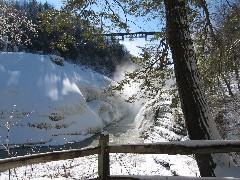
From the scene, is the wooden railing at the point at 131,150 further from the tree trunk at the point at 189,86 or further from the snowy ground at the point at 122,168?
the snowy ground at the point at 122,168

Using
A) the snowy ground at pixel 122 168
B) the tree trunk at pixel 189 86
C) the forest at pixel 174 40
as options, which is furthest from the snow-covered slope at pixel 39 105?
the tree trunk at pixel 189 86

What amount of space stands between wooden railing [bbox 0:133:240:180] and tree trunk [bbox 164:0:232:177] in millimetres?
1961

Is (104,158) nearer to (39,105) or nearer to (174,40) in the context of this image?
(174,40)

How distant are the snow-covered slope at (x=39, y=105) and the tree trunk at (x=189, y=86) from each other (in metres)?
20.2

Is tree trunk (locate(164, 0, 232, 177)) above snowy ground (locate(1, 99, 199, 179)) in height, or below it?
above

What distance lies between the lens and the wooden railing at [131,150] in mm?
4250

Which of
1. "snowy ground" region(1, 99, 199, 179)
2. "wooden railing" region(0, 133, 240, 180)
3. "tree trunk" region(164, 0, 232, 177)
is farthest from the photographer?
"snowy ground" region(1, 99, 199, 179)

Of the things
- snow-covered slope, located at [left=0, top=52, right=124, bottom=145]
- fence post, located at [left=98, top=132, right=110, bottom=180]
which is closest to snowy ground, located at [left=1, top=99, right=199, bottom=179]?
fence post, located at [left=98, top=132, right=110, bottom=180]

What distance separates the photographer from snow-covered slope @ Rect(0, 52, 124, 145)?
86.7 feet

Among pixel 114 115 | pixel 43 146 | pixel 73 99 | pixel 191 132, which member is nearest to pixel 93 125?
pixel 73 99

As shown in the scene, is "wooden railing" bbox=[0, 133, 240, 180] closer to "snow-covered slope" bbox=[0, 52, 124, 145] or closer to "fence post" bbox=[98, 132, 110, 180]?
"fence post" bbox=[98, 132, 110, 180]

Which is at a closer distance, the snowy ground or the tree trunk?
the tree trunk

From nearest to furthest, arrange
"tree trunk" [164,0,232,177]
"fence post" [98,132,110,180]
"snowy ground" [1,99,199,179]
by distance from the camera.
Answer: "fence post" [98,132,110,180]
"tree trunk" [164,0,232,177]
"snowy ground" [1,99,199,179]

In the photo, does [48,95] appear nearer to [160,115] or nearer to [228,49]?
[160,115]
